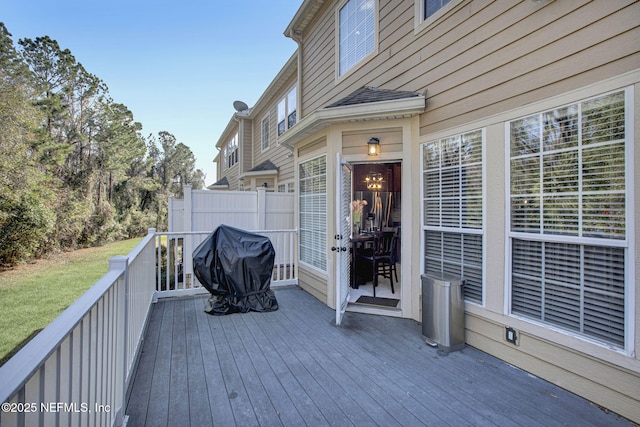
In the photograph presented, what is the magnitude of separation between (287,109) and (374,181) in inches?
144

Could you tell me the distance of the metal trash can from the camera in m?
3.09

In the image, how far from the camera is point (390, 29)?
4.36 meters

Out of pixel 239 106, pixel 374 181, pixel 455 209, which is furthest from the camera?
pixel 239 106

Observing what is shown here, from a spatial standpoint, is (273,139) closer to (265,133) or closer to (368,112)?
(265,133)

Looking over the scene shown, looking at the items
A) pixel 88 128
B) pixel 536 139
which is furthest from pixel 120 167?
pixel 536 139

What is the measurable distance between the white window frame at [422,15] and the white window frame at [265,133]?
7509 millimetres

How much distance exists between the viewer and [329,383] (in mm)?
2502

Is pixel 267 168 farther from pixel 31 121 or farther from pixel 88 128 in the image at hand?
pixel 88 128

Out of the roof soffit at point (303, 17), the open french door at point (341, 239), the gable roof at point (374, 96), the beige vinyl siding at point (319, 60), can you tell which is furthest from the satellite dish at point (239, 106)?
the open french door at point (341, 239)

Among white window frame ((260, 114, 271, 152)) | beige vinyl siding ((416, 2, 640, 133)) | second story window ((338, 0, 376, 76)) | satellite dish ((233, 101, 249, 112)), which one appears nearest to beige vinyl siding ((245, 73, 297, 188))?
white window frame ((260, 114, 271, 152))

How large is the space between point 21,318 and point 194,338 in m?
4.01

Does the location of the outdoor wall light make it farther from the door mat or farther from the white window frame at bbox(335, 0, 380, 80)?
the door mat

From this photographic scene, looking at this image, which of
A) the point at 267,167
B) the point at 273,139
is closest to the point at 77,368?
the point at 267,167

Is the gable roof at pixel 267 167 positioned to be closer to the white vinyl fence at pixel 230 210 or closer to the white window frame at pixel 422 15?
the white vinyl fence at pixel 230 210
